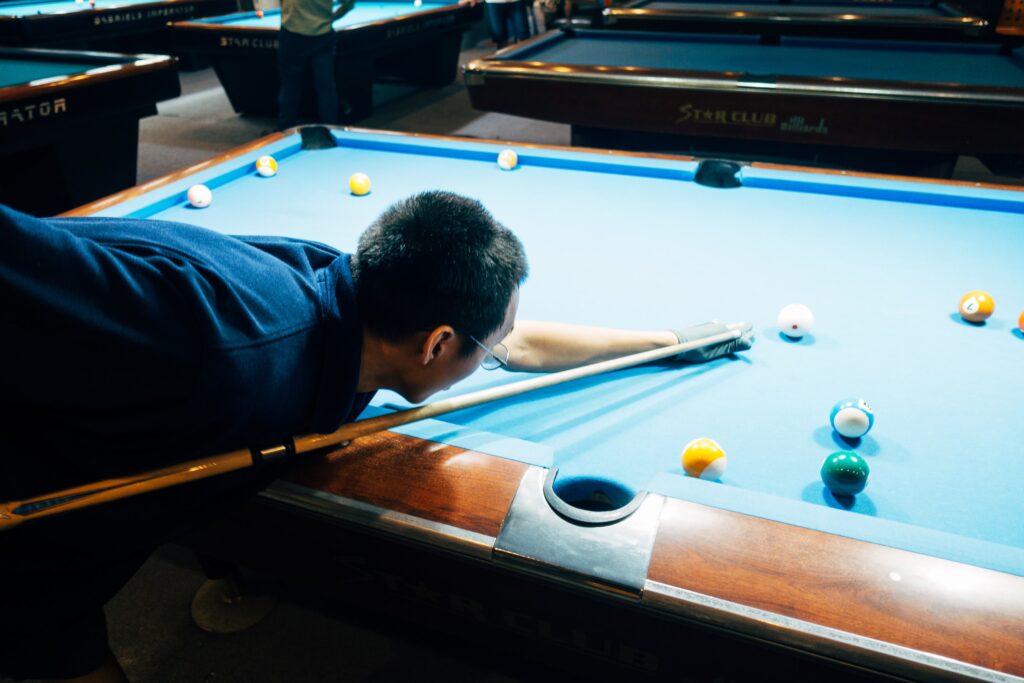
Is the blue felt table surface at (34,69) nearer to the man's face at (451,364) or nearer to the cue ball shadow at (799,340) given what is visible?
the man's face at (451,364)

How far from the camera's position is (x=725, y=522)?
2.71ft

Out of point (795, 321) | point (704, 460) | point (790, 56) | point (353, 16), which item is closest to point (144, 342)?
point (704, 460)

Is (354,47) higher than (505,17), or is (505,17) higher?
(505,17)

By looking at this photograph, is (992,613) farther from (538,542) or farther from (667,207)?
(667,207)

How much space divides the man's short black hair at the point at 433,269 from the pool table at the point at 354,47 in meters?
4.04

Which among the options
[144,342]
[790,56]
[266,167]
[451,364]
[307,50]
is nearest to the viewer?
[144,342]

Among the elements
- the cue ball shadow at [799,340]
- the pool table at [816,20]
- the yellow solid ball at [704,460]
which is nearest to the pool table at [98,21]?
the pool table at [816,20]

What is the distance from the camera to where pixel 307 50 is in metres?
4.13

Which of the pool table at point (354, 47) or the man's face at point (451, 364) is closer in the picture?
the man's face at point (451, 364)

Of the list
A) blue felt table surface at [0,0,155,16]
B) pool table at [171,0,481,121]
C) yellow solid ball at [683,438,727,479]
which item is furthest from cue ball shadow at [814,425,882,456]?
blue felt table surface at [0,0,155,16]

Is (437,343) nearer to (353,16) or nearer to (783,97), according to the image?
(783,97)

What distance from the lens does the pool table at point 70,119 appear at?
2498mm

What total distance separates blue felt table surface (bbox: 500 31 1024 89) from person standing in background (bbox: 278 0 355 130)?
56.9 inches

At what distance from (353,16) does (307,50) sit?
1.27 m
